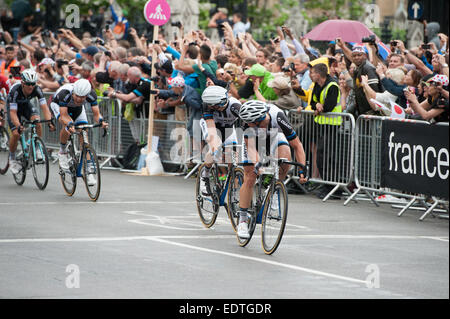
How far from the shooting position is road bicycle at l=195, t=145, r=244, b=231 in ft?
38.8

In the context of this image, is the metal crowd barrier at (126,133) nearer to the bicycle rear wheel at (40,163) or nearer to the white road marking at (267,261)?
the bicycle rear wheel at (40,163)

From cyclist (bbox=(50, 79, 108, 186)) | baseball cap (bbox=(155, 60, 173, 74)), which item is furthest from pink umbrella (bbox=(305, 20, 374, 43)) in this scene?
cyclist (bbox=(50, 79, 108, 186))

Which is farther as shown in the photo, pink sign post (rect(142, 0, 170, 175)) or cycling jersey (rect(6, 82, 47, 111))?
pink sign post (rect(142, 0, 170, 175))

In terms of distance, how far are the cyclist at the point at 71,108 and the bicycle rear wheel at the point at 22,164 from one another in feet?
3.85

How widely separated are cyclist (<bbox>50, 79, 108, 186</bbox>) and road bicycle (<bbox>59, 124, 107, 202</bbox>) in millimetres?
73

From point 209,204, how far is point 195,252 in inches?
75.3

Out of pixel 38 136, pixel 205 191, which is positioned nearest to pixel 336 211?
pixel 205 191

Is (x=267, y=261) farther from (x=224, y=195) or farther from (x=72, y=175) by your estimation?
(x=72, y=175)

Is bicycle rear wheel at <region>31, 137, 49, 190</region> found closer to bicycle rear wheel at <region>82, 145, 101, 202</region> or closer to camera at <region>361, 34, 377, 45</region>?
bicycle rear wheel at <region>82, 145, 101, 202</region>

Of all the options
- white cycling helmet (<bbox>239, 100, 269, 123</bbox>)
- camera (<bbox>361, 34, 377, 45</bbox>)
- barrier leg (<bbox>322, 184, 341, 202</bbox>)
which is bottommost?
barrier leg (<bbox>322, 184, 341, 202</bbox>)

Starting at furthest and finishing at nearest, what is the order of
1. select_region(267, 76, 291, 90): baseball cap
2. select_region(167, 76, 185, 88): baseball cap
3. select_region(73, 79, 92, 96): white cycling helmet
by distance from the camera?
Answer: 1. select_region(167, 76, 185, 88): baseball cap
2. select_region(267, 76, 291, 90): baseball cap
3. select_region(73, 79, 92, 96): white cycling helmet

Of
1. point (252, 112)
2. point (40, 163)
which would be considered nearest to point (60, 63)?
point (40, 163)

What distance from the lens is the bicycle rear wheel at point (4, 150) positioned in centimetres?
1800

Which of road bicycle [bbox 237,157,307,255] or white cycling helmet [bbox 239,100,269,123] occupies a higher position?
white cycling helmet [bbox 239,100,269,123]
